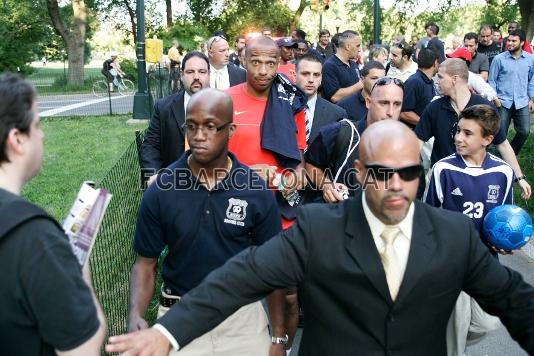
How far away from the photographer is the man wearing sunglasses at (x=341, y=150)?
14.9ft

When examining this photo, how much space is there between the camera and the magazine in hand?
7.53 feet

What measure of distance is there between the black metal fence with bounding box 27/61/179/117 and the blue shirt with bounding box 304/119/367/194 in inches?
426

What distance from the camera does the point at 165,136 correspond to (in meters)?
5.60

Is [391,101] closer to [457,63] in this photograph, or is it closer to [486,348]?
[457,63]

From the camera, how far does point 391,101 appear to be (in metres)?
4.77

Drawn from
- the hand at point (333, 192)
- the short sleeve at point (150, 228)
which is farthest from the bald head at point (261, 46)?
the short sleeve at point (150, 228)

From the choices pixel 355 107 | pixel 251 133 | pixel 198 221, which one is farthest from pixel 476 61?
pixel 198 221

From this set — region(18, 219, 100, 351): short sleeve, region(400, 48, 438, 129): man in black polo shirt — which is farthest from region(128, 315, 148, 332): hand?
region(400, 48, 438, 129): man in black polo shirt

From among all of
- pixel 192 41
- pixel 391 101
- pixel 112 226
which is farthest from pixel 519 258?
pixel 192 41

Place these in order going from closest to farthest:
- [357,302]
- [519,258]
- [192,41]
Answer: [357,302], [519,258], [192,41]

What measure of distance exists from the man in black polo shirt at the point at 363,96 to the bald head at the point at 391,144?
4.03m

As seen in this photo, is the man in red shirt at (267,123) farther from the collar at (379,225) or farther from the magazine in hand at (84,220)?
the magazine in hand at (84,220)

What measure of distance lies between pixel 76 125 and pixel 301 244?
17.2 metres

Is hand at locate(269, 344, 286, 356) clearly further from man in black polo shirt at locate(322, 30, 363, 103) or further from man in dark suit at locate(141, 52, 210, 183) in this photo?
man in black polo shirt at locate(322, 30, 363, 103)
